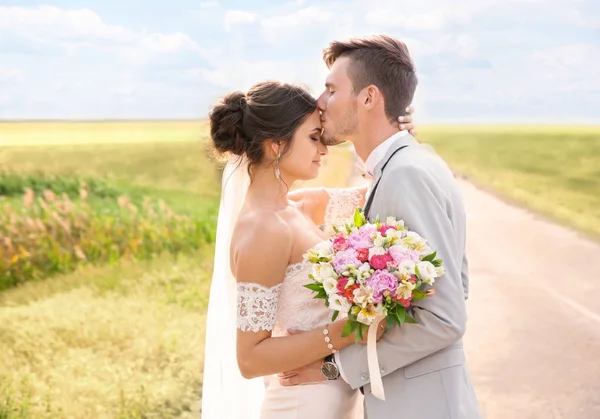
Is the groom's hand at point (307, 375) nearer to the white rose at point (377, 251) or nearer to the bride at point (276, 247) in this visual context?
the bride at point (276, 247)

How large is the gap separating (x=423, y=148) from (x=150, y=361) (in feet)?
17.1

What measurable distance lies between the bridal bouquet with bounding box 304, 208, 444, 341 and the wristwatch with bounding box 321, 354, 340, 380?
37cm

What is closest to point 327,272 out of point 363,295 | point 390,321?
point 363,295

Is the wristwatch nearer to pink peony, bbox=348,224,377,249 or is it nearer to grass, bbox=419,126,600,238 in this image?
pink peony, bbox=348,224,377,249

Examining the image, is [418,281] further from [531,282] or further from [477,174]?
[477,174]

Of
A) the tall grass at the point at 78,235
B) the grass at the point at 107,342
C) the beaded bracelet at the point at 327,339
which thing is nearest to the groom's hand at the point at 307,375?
the beaded bracelet at the point at 327,339

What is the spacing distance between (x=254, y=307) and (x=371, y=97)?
104 centimetres

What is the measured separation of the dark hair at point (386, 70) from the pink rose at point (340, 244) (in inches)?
30.7

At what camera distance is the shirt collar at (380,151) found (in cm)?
354

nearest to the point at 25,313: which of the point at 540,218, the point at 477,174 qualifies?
the point at 540,218

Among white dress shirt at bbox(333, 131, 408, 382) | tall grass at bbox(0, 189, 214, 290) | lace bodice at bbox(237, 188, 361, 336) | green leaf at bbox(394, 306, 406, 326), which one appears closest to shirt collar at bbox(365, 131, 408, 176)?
white dress shirt at bbox(333, 131, 408, 382)

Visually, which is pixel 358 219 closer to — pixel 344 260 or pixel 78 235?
pixel 344 260

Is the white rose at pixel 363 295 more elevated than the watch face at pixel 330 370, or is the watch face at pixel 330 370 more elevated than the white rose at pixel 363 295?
the white rose at pixel 363 295

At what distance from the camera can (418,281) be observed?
9.86 ft
